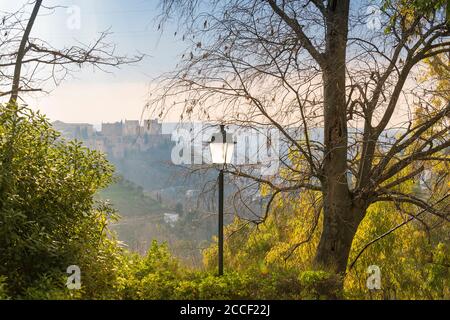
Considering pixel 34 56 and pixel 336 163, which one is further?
pixel 34 56

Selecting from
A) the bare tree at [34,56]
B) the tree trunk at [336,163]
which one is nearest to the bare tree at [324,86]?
the tree trunk at [336,163]

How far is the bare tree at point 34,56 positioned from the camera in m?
10.3

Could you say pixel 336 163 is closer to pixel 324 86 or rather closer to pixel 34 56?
pixel 324 86

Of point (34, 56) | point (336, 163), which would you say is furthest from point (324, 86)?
point (34, 56)

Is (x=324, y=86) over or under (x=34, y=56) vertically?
under

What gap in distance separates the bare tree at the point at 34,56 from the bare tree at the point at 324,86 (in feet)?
7.88

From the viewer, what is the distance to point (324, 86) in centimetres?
848

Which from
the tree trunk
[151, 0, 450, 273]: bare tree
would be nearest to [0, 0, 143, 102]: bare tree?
[151, 0, 450, 273]: bare tree

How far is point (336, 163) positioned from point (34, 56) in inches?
215

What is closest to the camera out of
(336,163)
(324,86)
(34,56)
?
(324,86)

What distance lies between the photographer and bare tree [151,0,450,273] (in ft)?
27.6

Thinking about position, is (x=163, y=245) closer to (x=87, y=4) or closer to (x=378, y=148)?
(x=378, y=148)

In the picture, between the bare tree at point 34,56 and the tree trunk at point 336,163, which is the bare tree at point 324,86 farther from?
the bare tree at point 34,56

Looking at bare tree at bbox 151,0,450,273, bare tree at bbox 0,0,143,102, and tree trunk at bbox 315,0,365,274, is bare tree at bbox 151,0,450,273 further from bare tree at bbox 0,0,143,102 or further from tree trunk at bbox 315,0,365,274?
bare tree at bbox 0,0,143,102
